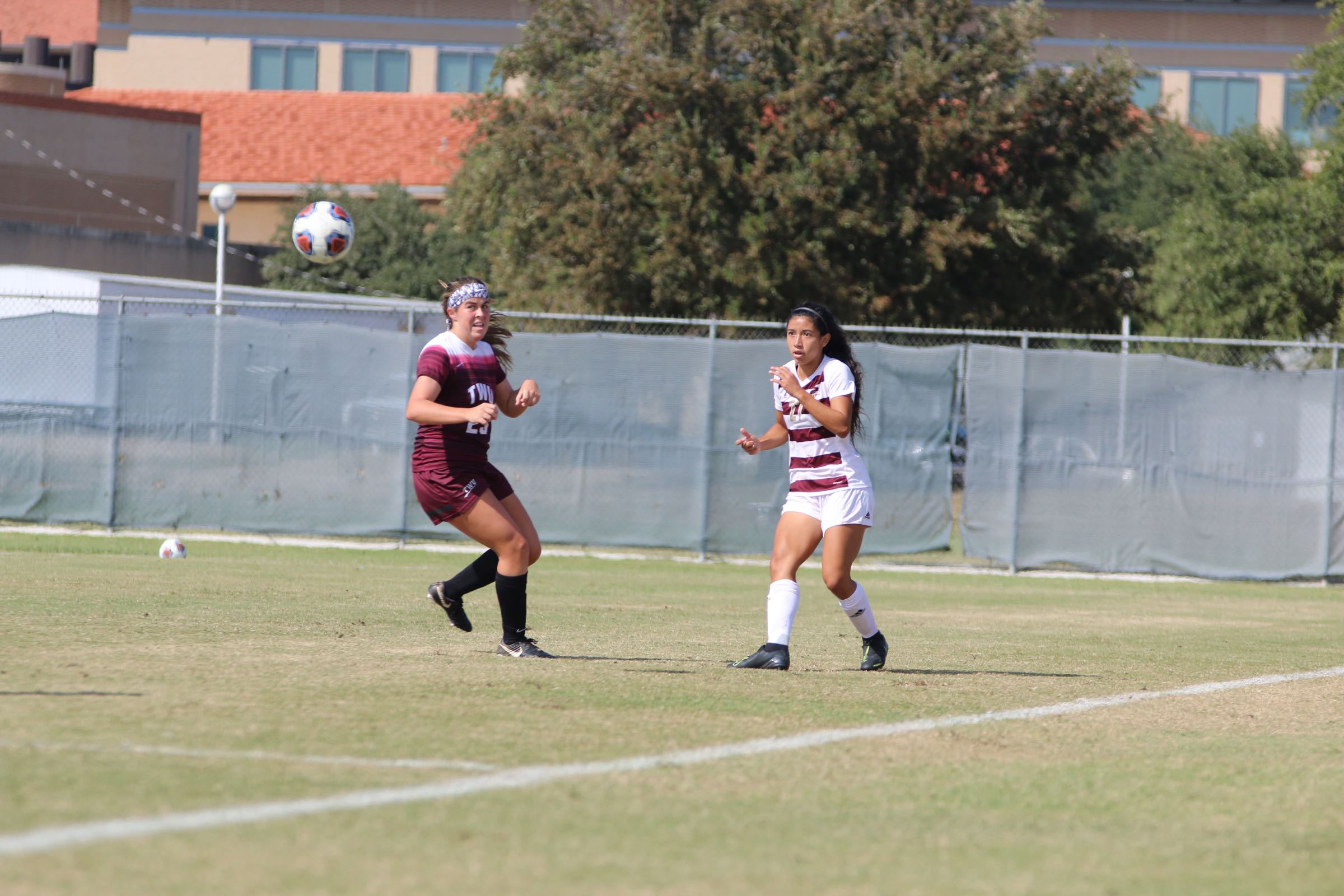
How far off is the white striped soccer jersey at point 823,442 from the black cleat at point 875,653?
2.68 ft

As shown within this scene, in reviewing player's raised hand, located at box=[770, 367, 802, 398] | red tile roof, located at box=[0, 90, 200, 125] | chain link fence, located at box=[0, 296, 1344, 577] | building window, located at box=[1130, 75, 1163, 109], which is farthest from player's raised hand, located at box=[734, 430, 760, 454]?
building window, located at box=[1130, 75, 1163, 109]

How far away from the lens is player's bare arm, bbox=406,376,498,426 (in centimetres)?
802

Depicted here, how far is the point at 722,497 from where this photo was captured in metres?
17.1

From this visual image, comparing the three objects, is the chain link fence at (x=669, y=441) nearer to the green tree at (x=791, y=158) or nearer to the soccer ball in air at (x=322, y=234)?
the soccer ball in air at (x=322, y=234)

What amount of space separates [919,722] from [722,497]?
10.3m

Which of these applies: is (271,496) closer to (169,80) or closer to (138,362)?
(138,362)

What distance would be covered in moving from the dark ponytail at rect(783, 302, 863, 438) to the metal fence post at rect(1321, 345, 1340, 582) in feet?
30.9

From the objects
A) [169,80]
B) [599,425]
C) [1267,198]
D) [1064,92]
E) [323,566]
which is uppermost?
[169,80]

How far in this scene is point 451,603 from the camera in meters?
8.66

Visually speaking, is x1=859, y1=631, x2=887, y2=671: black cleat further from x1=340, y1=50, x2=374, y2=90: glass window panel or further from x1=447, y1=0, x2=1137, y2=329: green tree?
x1=340, y1=50, x2=374, y2=90: glass window panel

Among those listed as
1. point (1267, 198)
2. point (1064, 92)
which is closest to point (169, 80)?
point (1064, 92)

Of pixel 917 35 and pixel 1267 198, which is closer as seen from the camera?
pixel 1267 198

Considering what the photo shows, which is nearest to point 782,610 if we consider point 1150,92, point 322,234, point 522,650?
point 522,650

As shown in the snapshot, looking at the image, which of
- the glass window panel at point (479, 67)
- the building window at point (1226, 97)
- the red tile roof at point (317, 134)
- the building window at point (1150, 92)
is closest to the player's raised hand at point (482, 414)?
the red tile roof at point (317, 134)
